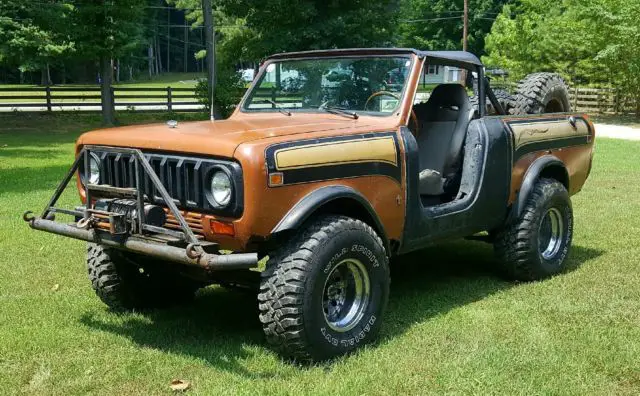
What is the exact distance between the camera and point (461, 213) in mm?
5395

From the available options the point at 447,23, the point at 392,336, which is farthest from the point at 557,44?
the point at 447,23

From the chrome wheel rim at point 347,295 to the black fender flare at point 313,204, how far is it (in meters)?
0.38

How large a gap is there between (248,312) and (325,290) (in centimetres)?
121

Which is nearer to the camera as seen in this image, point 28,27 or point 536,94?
point 536,94

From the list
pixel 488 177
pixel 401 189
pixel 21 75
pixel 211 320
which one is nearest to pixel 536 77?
pixel 488 177

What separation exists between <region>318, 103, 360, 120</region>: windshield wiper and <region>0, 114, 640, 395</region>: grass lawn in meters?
1.44

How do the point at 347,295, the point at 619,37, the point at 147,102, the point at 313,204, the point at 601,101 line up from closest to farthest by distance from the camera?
the point at 313,204 → the point at 347,295 → the point at 619,37 → the point at 147,102 → the point at 601,101

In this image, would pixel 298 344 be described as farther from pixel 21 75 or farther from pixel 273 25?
pixel 21 75

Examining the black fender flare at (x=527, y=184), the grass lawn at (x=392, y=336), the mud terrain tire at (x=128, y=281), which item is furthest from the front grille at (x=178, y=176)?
the black fender flare at (x=527, y=184)

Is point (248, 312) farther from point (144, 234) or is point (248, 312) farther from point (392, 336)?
point (144, 234)

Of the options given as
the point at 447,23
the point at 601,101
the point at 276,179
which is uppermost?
the point at 447,23

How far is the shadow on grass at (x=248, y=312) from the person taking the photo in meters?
4.59

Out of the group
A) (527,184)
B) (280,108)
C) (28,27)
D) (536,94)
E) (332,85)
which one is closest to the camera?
(332,85)

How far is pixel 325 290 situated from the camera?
14.3 feet
